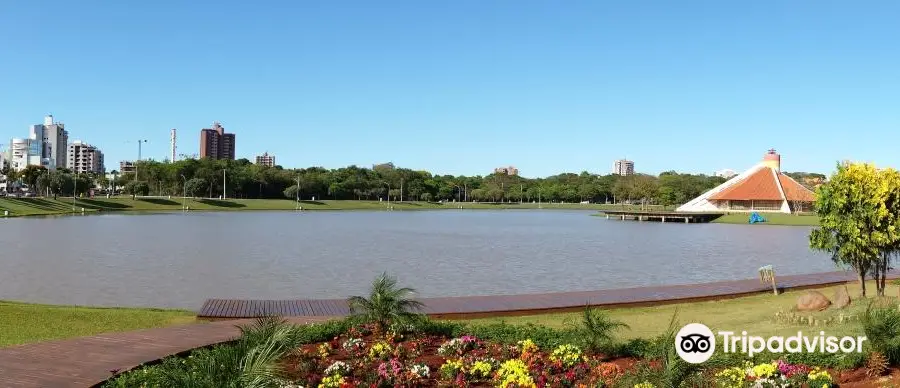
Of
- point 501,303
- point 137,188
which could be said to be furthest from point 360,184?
point 501,303

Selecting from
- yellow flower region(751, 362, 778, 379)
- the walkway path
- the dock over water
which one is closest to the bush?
the walkway path

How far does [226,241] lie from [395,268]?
1499 centimetres

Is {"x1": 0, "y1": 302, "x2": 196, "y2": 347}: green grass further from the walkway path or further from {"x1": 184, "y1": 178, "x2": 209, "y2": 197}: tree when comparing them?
{"x1": 184, "y1": 178, "x2": 209, "y2": 197}: tree

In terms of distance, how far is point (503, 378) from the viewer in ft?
23.4

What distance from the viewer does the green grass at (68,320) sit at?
10133 millimetres

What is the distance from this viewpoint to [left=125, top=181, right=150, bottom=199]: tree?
95.2 metres

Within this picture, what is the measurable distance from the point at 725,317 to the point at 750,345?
430 centimetres

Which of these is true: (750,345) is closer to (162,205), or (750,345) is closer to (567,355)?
(567,355)

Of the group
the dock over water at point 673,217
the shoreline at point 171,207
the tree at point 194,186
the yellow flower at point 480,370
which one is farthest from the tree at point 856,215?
the tree at point 194,186

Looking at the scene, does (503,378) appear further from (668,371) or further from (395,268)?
(395,268)

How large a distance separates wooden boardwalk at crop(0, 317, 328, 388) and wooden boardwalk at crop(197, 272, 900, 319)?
7.34 feet

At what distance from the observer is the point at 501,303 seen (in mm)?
13961

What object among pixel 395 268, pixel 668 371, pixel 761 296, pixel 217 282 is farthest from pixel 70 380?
pixel 395 268

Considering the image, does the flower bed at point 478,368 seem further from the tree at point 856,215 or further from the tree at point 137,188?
the tree at point 137,188
